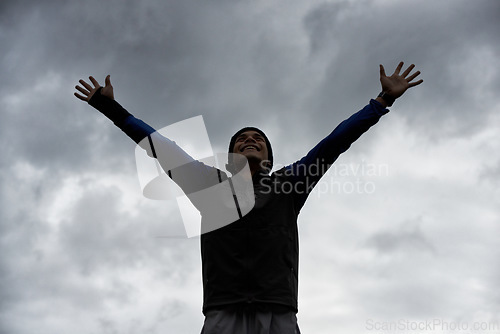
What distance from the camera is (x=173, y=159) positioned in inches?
219

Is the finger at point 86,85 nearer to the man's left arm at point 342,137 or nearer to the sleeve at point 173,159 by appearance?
the sleeve at point 173,159

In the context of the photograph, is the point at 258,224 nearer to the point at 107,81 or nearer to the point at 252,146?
the point at 252,146

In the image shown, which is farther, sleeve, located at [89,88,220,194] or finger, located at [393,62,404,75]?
finger, located at [393,62,404,75]

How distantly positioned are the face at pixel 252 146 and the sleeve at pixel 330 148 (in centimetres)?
55

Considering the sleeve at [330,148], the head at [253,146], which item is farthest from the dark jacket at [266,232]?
the head at [253,146]

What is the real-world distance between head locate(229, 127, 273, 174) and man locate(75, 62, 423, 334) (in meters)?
0.01

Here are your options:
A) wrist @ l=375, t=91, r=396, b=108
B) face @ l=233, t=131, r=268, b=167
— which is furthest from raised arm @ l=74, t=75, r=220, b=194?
wrist @ l=375, t=91, r=396, b=108

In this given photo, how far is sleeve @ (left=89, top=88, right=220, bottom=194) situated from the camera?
5547 millimetres

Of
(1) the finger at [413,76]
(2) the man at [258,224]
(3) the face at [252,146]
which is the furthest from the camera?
(3) the face at [252,146]

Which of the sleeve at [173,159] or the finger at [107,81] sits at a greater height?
the finger at [107,81]

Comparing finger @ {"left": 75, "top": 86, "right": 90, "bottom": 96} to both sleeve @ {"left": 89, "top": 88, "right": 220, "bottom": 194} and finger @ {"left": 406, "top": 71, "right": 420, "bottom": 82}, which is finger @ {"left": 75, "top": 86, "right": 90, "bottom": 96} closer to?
sleeve @ {"left": 89, "top": 88, "right": 220, "bottom": 194}

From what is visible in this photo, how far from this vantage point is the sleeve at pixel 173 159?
555cm

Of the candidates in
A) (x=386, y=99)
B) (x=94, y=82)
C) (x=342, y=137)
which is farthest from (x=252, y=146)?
(x=94, y=82)

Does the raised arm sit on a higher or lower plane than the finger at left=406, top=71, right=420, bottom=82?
lower
